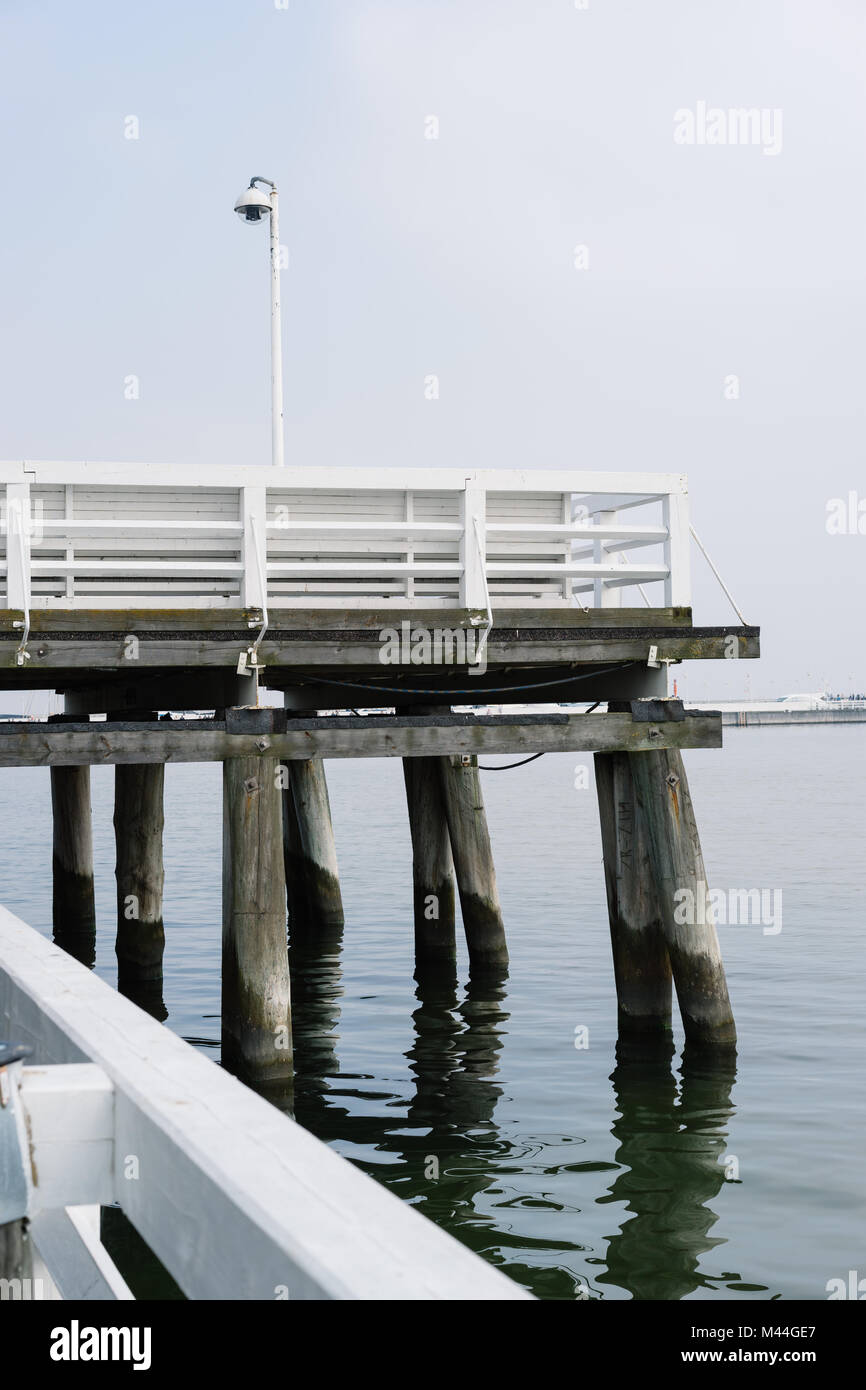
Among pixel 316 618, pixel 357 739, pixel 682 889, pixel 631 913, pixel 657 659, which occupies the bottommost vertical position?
pixel 631 913

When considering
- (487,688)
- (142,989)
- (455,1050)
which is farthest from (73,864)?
(487,688)

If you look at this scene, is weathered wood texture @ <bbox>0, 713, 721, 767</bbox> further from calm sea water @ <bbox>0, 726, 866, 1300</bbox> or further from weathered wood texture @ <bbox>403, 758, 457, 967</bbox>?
weathered wood texture @ <bbox>403, 758, 457, 967</bbox>

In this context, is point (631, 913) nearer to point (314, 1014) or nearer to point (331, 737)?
point (331, 737)

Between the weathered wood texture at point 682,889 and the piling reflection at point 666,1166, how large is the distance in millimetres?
411

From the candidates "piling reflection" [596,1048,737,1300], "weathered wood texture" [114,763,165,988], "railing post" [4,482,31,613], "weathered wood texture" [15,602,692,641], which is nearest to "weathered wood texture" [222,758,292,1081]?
"weathered wood texture" [15,602,692,641]

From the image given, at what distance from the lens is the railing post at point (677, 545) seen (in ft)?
40.7

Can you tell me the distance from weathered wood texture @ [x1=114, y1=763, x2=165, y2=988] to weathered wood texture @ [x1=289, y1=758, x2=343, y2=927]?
10.8 ft

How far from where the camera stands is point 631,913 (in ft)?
40.1

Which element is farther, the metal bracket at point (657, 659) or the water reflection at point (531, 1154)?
the metal bracket at point (657, 659)

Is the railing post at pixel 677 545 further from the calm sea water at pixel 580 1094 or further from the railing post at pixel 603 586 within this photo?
the calm sea water at pixel 580 1094

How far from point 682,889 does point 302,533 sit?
4.47m

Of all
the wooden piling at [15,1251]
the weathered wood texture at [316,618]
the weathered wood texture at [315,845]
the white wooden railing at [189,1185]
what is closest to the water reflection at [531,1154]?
the weathered wood texture at [316,618]
